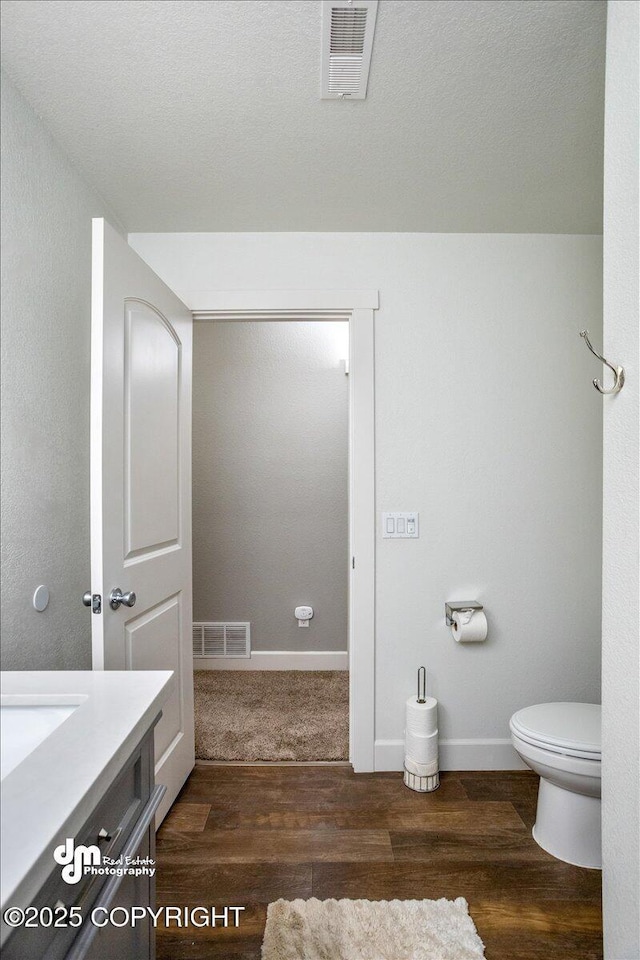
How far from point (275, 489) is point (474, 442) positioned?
5.44 ft

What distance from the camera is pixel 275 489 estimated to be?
377cm

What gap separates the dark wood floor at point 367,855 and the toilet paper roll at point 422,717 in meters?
0.24

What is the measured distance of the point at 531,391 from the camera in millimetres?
2459

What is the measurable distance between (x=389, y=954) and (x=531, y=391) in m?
2.06

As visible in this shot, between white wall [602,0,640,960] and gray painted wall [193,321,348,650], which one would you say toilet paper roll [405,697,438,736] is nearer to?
white wall [602,0,640,960]

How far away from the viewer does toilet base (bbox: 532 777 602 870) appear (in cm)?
183

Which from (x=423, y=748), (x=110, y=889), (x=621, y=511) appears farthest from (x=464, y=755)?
(x=110, y=889)

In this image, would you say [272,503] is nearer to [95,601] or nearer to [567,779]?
[95,601]

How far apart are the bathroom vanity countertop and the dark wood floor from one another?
932 millimetres

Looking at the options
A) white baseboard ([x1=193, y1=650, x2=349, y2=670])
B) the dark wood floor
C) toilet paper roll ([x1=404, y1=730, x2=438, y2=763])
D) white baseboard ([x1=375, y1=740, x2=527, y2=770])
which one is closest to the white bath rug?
the dark wood floor

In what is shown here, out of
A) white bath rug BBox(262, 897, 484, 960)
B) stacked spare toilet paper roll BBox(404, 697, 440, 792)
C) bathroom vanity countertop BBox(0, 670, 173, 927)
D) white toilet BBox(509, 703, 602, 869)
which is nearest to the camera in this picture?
bathroom vanity countertop BBox(0, 670, 173, 927)

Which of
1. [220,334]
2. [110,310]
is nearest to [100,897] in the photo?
[110,310]

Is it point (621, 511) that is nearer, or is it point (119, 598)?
point (621, 511)

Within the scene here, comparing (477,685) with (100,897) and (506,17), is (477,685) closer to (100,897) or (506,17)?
(100,897)
